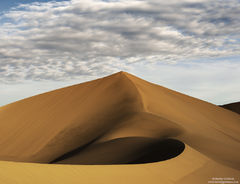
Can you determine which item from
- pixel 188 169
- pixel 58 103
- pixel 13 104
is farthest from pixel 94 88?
pixel 188 169

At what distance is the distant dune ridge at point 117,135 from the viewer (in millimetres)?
9031

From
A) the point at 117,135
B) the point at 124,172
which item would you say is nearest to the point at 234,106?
the point at 117,135

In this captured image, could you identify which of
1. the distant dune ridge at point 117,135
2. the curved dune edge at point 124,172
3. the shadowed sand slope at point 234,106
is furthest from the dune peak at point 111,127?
the shadowed sand slope at point 234,106

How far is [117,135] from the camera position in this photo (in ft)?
52.9

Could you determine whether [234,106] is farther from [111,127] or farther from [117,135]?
[117,135]

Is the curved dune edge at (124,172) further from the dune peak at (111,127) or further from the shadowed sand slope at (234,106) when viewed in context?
the shadowed sand slope at (234,106)

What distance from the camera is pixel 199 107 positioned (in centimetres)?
2942

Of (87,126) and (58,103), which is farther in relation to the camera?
(58,103)

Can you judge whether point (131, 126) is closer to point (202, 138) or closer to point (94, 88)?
point (202, 138)

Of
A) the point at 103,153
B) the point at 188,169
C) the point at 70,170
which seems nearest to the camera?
the point at 70,170

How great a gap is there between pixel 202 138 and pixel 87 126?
29.7 feet

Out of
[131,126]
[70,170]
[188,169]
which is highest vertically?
[70,170]

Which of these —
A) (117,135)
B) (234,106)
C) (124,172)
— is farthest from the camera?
(234,106)

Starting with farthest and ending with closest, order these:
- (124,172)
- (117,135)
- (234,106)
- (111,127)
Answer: (234,106), (111,127), (117,135), (124,172)
